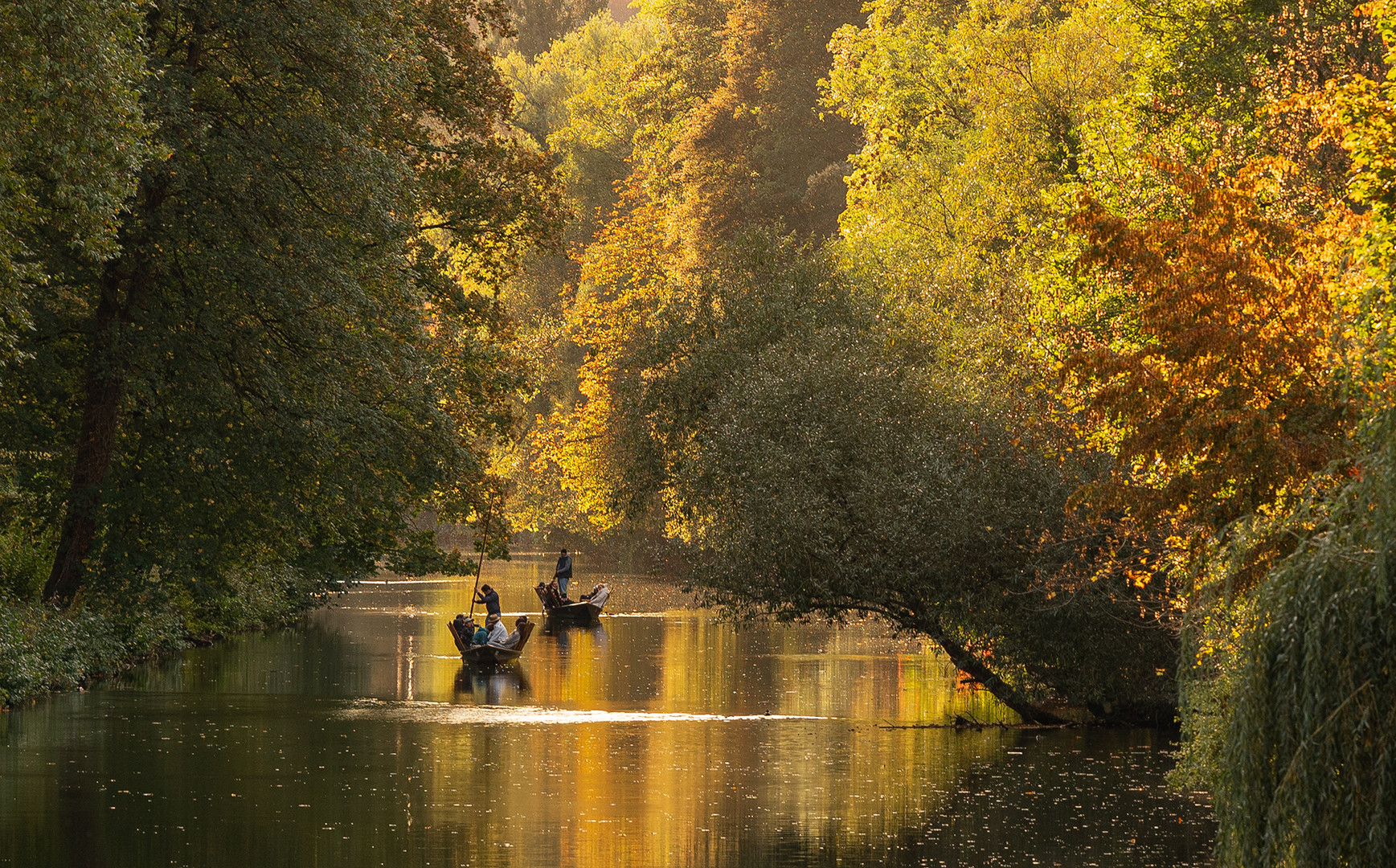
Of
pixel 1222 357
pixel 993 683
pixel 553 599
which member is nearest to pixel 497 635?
pixel 993 683

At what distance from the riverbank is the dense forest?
4.5 inches

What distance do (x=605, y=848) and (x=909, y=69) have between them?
33663 millimetres

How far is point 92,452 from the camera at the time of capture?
24.6 meters

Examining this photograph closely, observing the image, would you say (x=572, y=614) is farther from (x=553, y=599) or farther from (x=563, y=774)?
(x=563, y=774)

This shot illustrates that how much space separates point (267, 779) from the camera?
63.1 ft

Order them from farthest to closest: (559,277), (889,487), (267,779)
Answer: (559,277) < (889,487) < (267,779)

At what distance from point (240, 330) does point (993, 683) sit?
12232 millimetres

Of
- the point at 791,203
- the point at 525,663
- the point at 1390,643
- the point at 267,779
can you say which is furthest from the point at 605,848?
the point at 791,203

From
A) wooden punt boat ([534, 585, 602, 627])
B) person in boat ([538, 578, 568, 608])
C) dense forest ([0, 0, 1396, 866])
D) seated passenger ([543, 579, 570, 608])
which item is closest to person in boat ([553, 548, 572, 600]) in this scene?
person in boat ([538, 578, 568, 608])

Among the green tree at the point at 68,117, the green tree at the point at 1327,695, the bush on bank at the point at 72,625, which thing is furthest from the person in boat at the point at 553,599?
the green tree at the point at 1327,695

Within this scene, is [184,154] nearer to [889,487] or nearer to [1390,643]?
[889,487]

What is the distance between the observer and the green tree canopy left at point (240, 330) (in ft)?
75.9

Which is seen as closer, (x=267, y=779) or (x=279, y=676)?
(x=267, y=779)

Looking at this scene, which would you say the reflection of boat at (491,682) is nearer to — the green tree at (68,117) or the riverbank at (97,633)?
the riverbank at (97,633)
